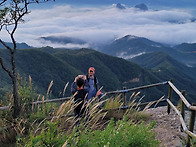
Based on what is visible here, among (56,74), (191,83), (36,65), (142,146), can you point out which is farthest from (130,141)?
(191,83)

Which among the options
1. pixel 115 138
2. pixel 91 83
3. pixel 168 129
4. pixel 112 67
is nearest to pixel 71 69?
pixel 112 67

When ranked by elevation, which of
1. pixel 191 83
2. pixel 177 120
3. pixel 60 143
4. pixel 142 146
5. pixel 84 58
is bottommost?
pixel 191 83

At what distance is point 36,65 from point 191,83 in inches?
5119

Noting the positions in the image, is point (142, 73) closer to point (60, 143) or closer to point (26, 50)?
point (26, 50)

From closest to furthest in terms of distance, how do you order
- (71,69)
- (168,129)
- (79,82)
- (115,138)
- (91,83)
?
(115,138), (79,82), (168,129), (91,83), (71,69)

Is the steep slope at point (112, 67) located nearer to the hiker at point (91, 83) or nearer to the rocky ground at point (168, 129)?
the rocky ground at point (168, 129)

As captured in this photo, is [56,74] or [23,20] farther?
[56,74]

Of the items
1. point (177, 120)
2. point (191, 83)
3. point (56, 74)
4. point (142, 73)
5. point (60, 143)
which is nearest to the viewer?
point (60, 143)

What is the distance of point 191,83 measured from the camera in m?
196

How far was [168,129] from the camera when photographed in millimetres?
5758

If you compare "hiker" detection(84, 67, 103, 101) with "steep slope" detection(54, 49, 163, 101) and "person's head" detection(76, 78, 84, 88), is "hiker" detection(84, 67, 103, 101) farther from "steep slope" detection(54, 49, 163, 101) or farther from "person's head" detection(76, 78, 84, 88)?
"steep slope" detection(54, 49, 163, 101)

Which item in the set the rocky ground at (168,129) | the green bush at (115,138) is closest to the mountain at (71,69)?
the rocky ground at (168,129)

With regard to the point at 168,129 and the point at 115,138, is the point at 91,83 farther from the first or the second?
the point at 115,138

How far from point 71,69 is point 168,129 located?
114635 mm
